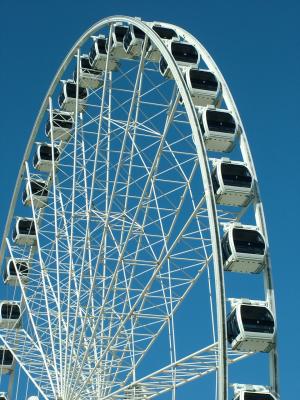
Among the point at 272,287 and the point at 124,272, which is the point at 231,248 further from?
the point at 124,272

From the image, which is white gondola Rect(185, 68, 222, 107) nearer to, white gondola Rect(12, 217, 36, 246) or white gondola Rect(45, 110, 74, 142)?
white gondola Rect(45, 110, 74, 142)

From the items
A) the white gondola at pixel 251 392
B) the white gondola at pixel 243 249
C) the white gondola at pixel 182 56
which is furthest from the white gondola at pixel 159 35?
the white gondola at pixel 251 392

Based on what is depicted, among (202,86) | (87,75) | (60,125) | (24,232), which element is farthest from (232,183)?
(24,232)

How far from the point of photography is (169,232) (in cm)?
2325

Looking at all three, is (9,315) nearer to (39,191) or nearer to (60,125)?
(39,191)

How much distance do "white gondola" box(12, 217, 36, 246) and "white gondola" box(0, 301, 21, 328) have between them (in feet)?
7.02

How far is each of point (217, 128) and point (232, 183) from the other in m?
1.47

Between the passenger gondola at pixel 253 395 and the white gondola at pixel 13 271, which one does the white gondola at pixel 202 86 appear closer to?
the passenger gondola at pixel 253 395

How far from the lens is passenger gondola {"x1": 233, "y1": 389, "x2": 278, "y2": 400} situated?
64.0 ft

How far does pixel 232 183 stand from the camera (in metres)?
22.4

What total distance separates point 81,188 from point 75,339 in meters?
4.38

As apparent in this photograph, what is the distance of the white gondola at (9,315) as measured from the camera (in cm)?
3525

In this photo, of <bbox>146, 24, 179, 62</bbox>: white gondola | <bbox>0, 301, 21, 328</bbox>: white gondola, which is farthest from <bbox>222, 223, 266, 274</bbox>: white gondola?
<bbox>0, 301, 21, 328</bbox>: white gondola

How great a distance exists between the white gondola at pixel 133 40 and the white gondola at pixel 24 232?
9658mm
